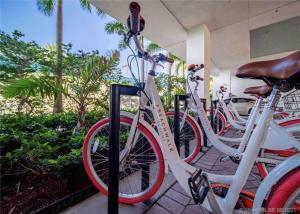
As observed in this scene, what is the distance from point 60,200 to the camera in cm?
107

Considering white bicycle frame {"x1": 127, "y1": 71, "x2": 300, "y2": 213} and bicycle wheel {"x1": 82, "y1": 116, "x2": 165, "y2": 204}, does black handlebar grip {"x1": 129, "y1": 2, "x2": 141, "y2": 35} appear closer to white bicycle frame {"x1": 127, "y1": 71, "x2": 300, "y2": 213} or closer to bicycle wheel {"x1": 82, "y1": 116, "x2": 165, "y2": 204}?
white bicycle frame {"x1": 127, "y1": 71, "x2": 300, "y2": 213}

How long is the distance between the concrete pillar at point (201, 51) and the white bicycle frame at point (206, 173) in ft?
10.0

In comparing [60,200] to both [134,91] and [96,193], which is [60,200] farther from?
[134,91]

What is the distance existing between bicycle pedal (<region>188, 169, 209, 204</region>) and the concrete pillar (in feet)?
10.2

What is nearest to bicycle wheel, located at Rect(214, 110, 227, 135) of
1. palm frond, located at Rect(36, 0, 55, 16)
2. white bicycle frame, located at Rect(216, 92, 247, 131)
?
white bicycle frame, located at Rect(216, 92, 247, 131)

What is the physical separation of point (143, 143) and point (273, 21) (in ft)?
14.7

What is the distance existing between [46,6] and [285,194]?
6424 mm

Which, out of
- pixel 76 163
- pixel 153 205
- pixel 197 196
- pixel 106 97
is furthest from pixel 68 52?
pixel 197 196

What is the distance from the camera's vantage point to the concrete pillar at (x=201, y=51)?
12.4ft

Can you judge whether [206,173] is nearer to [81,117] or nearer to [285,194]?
[285,194]

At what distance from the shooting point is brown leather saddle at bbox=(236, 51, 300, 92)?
61 cm

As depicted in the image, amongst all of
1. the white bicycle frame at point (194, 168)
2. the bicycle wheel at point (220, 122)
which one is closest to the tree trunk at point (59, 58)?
the white bicycle frame at point (194, 168)

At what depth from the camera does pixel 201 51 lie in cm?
384

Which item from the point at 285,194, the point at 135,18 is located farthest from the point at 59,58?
the point at 285,194
